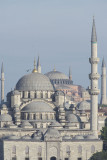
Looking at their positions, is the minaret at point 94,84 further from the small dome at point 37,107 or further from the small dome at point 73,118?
the small dome at point 37,107

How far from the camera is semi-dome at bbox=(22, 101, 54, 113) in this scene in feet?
482

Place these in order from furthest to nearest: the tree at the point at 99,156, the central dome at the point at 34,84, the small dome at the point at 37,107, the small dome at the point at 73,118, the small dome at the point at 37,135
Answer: the central dome at the point at 34,84 → the small dome at the point at 73,118 → the small dome at the point at 37,107 → the small dome at the point at 37,135 → the tree at the point at 99,156

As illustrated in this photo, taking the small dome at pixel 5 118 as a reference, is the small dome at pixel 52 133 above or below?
below

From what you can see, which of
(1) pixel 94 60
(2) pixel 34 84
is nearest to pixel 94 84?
(1) pixel 94 60

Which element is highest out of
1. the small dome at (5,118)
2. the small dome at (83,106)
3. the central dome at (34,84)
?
the central dome at (34,84)

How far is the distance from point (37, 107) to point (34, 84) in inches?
224

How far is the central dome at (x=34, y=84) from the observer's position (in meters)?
151

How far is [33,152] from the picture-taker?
133 metres

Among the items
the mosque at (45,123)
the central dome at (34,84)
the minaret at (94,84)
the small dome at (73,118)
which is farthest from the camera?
the central dome at (34,84)

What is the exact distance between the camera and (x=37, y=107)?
5787 inches

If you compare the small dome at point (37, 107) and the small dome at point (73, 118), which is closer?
the small dome at point (37, 107)

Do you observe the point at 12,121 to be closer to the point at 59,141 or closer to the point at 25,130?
the point at 25,130

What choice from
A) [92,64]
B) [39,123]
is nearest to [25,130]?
[39,123]

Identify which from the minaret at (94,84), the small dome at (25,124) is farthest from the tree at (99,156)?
the small dome at (25,124)
